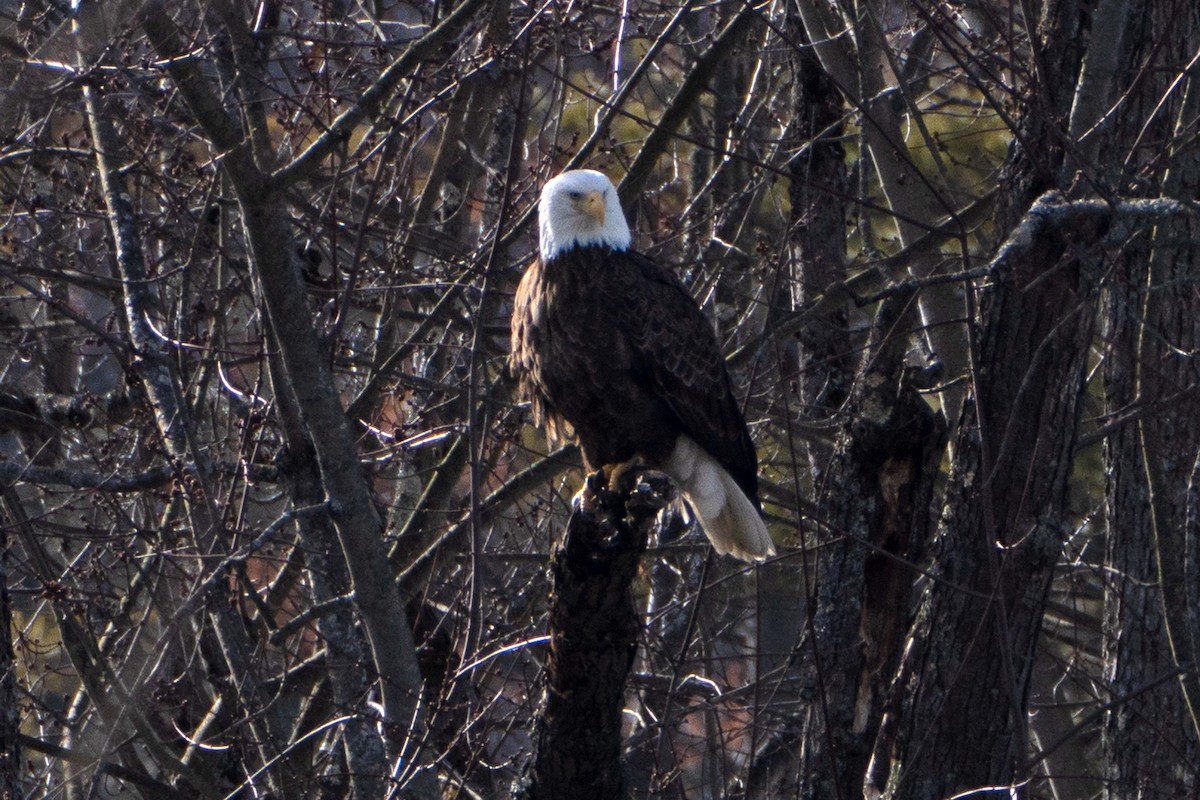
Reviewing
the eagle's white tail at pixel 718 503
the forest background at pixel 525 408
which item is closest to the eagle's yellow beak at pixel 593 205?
the forest background at pixel 525 408

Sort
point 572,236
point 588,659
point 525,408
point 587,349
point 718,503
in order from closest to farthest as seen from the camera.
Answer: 1. point 588,659
2. point 587,349
3. point 572,236
4. point 718,503
5. point 525,408

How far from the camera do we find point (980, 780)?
3900 millimetres

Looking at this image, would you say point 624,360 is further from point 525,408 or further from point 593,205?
point 525,408

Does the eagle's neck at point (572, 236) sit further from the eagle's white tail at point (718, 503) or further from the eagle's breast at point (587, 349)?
the eagle's white tail at point (718, 503)

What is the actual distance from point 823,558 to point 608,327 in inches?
37.3

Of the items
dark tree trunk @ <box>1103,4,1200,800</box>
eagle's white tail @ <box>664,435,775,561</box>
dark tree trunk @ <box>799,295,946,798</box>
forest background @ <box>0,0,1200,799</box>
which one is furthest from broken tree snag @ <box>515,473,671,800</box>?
dark tree trunk @ <box>1103,4,1200,800</box>

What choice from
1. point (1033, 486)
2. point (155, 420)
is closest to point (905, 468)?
point (1033, 486)

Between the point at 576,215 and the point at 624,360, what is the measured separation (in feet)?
1.58

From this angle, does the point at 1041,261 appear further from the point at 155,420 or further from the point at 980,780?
the point at 155,420

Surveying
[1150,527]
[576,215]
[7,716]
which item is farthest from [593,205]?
[1150,527]

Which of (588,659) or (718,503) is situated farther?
(718,503)

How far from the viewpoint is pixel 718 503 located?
483 centimetres

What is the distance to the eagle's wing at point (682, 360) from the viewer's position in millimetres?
4602

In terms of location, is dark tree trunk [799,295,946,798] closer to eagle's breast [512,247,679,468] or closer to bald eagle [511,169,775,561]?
bald eagle [511,169,775,561]
